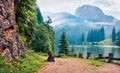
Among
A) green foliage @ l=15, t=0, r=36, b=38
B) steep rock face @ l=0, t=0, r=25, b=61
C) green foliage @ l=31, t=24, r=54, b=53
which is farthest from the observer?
green foliage @ l=31, t=24, r=54, b=53

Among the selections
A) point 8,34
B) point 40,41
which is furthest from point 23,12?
point 40,41

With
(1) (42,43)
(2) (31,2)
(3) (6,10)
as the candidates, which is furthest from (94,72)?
(1) (42,43)

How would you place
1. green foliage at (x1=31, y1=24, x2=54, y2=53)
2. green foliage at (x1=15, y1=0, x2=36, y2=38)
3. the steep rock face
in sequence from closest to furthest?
the steep rock face, green foliage at (x1=15, y1=0, x2=36, y2=38), green foliage at (x1=31, y1=24, x2=54, y2=53)

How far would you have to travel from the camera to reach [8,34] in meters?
25.4

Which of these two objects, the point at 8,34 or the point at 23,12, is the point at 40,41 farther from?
the point at 8,34

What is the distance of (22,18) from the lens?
33688 mm

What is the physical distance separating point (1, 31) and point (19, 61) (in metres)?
3.64

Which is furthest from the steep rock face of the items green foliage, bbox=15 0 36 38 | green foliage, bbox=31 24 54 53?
green foliage, bbox=31 24 54 53

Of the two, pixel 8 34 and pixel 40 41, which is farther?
pixel 40 41

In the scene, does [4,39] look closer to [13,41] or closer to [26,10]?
[13,41]

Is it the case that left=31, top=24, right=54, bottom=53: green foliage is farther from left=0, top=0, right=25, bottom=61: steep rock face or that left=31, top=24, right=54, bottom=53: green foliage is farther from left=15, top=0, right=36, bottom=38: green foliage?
left=0, top=0, right=25, bottom=61: steep rock face

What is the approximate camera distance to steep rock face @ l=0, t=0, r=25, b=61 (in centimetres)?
2389

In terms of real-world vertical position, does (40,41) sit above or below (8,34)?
below

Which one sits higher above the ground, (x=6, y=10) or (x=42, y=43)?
(x=6, y=10)
